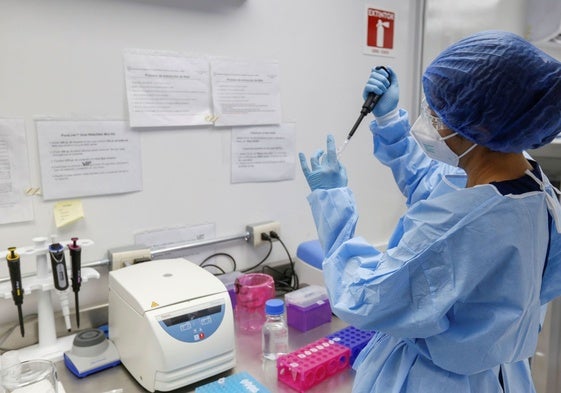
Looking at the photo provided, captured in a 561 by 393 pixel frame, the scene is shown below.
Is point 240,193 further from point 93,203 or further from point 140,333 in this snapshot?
point 140,333

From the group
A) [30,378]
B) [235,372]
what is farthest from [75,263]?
[235,372]

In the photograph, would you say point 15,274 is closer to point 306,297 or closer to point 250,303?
point 250,303

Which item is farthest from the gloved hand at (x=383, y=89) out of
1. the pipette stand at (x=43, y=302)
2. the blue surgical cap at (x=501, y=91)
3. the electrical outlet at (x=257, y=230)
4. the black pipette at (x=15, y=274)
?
the black pipette at (x=15, y=274)

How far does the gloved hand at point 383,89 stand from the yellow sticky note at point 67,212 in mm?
839

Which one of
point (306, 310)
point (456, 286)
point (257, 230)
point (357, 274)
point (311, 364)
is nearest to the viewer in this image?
point (456, 286)

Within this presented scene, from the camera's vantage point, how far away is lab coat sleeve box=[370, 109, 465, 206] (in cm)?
116

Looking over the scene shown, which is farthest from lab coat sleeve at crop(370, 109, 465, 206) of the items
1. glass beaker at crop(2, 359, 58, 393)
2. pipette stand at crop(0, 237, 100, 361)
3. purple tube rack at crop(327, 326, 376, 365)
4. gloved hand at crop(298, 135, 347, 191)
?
glass beaker at crop(2, 359, 58, 393)

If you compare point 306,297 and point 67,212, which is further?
point 306,297

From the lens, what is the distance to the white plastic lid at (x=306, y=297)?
4.40 ft

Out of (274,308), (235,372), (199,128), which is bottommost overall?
(235,372)

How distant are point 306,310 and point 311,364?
0.91ft

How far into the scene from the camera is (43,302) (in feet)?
3.72

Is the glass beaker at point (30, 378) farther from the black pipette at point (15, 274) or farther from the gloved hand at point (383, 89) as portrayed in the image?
the gloved hand at point (383, 89)

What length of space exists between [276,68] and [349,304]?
0.98m
